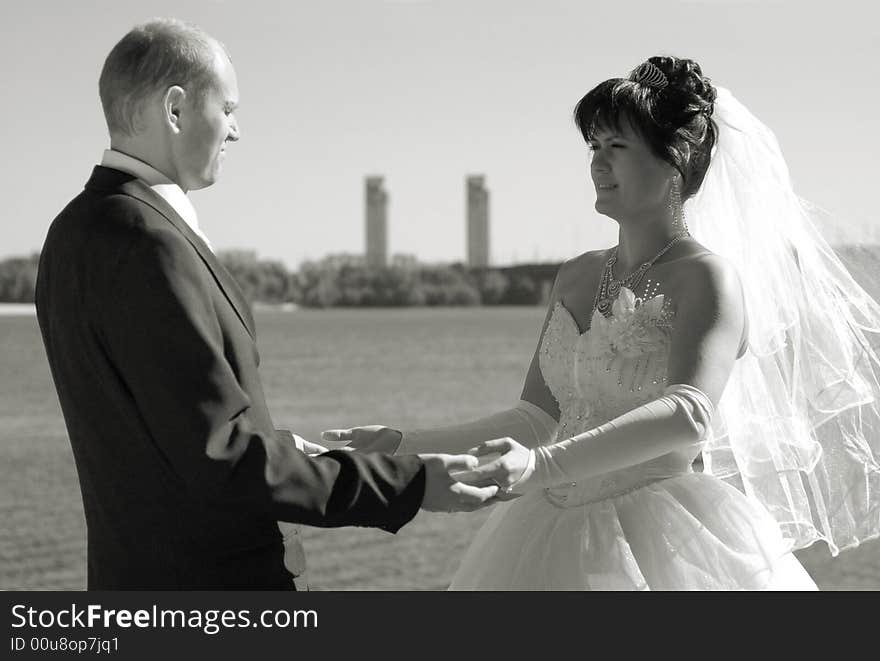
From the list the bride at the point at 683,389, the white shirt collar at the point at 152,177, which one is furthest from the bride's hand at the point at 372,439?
the white shirt collar at the point at 152,177

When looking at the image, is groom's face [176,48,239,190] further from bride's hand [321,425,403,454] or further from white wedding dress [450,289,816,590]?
white wedding dress [450,289,816,590]

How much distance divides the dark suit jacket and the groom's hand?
7 cm

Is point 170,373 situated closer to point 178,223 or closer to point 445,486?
point 178,223

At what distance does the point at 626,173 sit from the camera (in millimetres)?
3904

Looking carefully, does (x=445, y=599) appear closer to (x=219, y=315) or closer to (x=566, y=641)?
(x=566, y=641)

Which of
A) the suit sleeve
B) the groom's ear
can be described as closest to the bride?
the suit sleeve

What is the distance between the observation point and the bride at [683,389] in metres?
3.68

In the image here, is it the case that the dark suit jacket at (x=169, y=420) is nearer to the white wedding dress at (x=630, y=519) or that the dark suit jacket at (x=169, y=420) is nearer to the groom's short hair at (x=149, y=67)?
the groom's short hair at (x=149, y=67)

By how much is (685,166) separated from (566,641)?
1.59 meters

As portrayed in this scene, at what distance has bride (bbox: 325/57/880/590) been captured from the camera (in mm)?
3684

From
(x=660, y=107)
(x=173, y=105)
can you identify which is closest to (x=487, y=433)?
(x=660, y=107)

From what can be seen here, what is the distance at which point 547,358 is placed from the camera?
13.8 feet

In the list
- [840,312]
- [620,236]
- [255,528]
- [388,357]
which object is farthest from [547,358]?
[388,357]

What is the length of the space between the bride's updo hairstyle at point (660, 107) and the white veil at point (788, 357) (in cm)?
29
